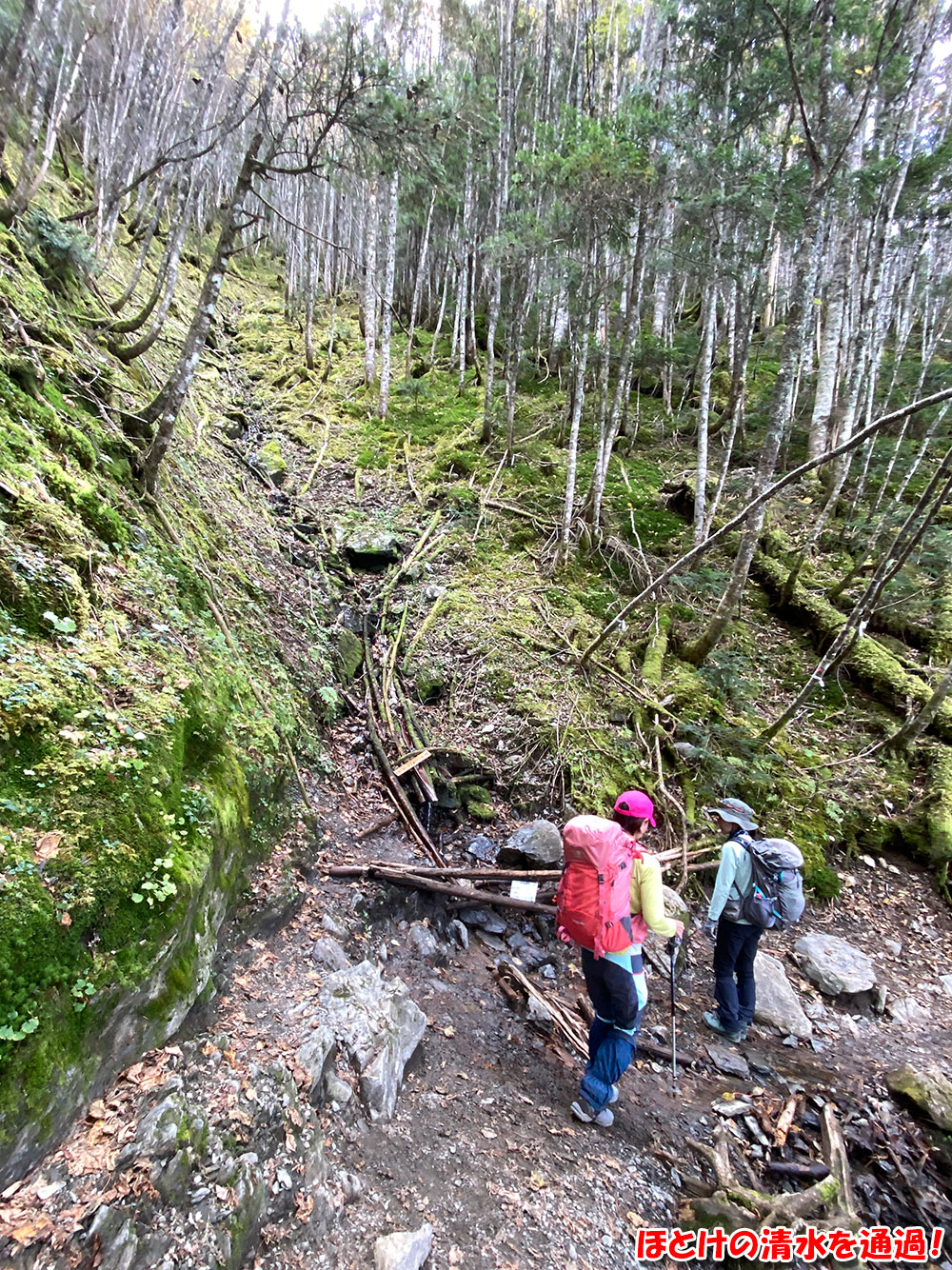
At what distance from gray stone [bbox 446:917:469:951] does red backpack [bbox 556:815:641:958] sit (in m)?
1.74

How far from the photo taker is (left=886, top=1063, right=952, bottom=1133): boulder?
3.93m

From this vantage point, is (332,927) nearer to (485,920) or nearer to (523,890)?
(485,920)

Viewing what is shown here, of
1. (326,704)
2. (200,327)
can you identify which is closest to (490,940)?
(326,704)

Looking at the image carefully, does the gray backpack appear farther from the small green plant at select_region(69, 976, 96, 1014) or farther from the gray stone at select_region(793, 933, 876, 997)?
the small green plant at select_region(69, 976, 96, 1014)

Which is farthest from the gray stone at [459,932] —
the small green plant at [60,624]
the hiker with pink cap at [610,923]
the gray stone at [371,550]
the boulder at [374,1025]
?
the gray stone at [371,550]

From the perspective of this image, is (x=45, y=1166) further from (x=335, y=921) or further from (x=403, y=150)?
(x=403, y=150)

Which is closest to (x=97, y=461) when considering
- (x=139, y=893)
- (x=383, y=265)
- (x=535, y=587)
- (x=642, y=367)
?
(x=139, y=893)

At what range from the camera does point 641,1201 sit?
3311 mm

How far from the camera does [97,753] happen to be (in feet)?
9.30

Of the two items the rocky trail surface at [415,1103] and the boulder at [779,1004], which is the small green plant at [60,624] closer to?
the rocky trail surface at [415,1103]

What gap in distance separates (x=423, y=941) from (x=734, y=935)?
266 centimetres

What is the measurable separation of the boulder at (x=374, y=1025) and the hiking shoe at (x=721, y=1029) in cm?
258

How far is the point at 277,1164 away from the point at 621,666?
6742mm

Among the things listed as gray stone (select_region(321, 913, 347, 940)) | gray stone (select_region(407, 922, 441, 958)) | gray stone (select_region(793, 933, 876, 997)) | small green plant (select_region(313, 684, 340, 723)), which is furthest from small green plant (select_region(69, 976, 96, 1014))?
gray stone (select_region(793, 933, 876, 997))
